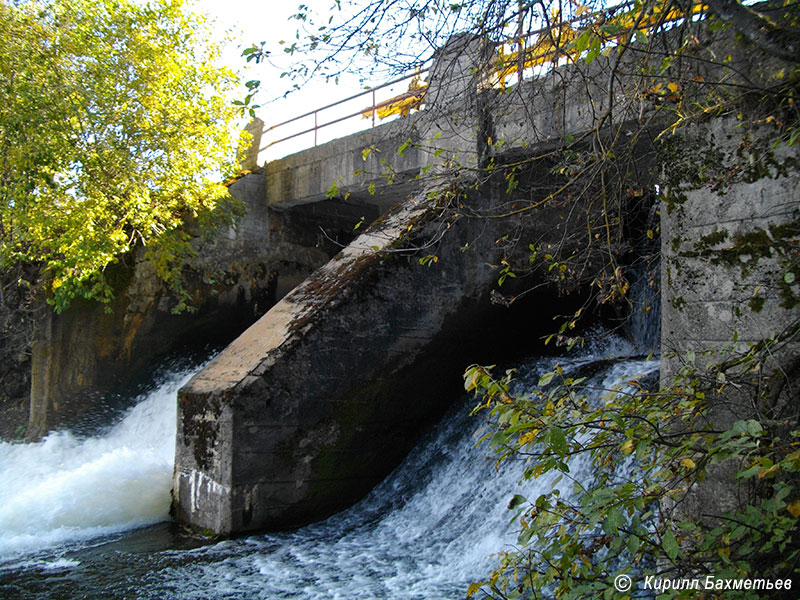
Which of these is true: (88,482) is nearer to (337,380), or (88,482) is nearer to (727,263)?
(337,380)

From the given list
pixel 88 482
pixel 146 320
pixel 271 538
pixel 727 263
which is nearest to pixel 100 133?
pixel 146 320

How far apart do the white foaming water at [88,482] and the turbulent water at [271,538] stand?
19 millimetres

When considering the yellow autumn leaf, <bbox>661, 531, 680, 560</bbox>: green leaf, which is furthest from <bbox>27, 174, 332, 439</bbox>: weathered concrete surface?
the yellow autumn leaf

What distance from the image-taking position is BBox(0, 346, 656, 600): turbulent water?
4.41 m

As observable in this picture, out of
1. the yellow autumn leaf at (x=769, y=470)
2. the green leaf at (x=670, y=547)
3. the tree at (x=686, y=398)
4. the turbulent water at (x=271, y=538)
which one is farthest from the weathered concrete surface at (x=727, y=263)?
the turbulent water at (x=271, y=538)

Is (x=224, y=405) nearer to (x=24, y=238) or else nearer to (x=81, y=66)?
(x=24, y=238)

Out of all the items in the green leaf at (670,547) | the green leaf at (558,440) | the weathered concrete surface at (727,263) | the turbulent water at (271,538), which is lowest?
the turbulent water at (271,538)

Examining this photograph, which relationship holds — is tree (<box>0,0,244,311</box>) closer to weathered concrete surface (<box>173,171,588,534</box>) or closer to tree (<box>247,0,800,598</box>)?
weathered concrete surface (<box>173,171,588,534</box>)

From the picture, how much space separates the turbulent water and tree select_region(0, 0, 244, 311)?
292 cm

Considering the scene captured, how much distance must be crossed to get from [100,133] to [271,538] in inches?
232

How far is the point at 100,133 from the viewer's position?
8.48 metres

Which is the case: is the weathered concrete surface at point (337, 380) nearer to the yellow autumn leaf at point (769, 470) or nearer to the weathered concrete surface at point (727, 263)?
the weathered concrete surface at point (727, 263)

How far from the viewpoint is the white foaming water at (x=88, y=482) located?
19.4 feet

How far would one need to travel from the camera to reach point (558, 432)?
2.17 metres
